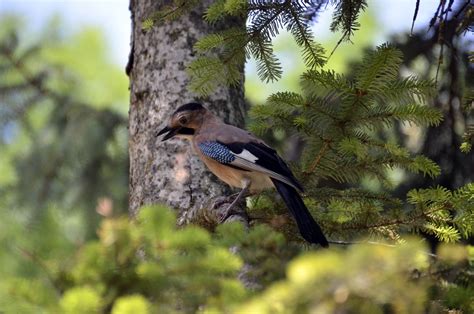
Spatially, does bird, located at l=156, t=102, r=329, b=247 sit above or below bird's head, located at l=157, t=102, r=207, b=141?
below

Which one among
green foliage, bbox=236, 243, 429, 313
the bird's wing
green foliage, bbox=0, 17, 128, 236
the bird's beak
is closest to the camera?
green foliage, bbox=236, 243, 429, 313

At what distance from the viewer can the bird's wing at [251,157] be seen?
4.47 metres

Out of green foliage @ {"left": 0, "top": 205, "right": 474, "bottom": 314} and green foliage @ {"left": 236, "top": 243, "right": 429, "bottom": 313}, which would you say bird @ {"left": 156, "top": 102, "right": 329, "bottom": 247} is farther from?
green foliage @ {"left": 236, "top": 243, "right": 429, "bottom": 313}

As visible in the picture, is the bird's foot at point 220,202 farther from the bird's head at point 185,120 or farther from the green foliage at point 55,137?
the green foliage at point 55,137

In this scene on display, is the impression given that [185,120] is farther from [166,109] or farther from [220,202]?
[220,202]

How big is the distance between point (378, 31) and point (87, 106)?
6528mm

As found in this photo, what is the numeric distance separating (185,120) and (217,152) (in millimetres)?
287

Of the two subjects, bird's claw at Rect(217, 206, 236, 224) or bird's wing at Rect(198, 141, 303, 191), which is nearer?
bird's claw at Rect(217, 206, 236, 224)

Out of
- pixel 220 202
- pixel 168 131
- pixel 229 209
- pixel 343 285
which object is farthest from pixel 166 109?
pixel 343 285

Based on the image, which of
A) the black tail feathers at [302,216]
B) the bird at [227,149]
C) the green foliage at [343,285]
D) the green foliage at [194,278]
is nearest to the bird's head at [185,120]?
the bird at [227,149]

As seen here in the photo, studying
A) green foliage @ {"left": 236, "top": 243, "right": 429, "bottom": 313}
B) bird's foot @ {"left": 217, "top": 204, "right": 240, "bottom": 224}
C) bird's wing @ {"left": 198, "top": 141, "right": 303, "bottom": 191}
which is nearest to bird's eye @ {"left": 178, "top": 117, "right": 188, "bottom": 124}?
bird's wing @ {"left": 198, "top": 141, "right": 303, "bottom": 191}

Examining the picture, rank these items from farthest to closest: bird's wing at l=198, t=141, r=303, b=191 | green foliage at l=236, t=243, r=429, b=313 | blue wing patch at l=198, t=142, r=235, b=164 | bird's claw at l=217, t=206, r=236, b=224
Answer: blue wing patch at l=198, t=142, r=235, b=164 < bird's wing at l=198, t=141, r=303, b=191 < bird's claw at l=217, t=206, r=236, b=224 < green foliage at l=236, t=243, r=429, b=313

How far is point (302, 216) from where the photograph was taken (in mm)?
4129

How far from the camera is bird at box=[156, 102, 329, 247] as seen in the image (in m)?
4.76
